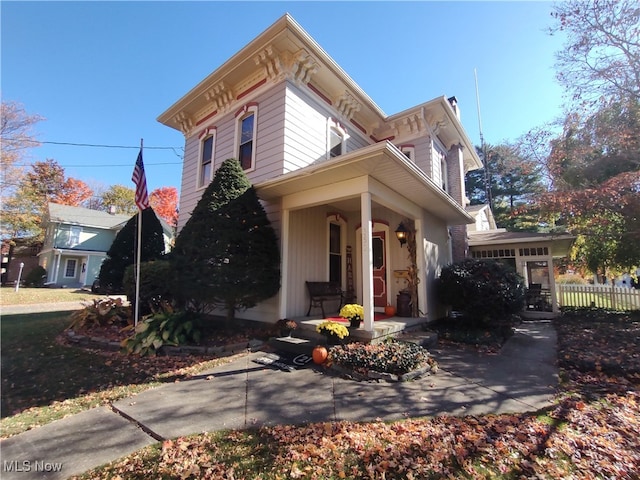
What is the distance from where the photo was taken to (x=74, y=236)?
25.2 m

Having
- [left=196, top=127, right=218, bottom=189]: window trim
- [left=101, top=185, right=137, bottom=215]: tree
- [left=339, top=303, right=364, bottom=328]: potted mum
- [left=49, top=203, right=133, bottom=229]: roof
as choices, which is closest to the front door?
[left=339, top=303, right=364, bottom=328]: potted mum

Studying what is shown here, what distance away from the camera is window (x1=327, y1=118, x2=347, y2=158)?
336 inches

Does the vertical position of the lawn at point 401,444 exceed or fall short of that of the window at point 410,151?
it falls short

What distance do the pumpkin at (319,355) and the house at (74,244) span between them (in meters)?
22.2

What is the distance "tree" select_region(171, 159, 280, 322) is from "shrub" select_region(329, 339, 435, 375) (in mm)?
2177

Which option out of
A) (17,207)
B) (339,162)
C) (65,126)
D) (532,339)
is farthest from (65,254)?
(532,339)

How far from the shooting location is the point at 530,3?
27.3ft

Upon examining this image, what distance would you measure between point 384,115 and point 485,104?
48.5 feet

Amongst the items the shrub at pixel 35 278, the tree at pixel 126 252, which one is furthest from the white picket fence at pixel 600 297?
the shrub at pixel 35 278

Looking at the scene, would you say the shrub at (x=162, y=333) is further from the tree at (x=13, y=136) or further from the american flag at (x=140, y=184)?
the tree at (x=13, y=136)

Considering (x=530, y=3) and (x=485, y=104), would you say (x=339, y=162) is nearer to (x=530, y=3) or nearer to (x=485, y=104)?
(x=530, y=3)

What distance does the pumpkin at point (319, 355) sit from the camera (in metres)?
4.89

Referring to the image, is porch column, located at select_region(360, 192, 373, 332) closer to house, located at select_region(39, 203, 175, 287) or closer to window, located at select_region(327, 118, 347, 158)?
window, located at select_region(327, 118, 347, 158)

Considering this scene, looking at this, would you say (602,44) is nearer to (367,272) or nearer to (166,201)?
(367,272)
